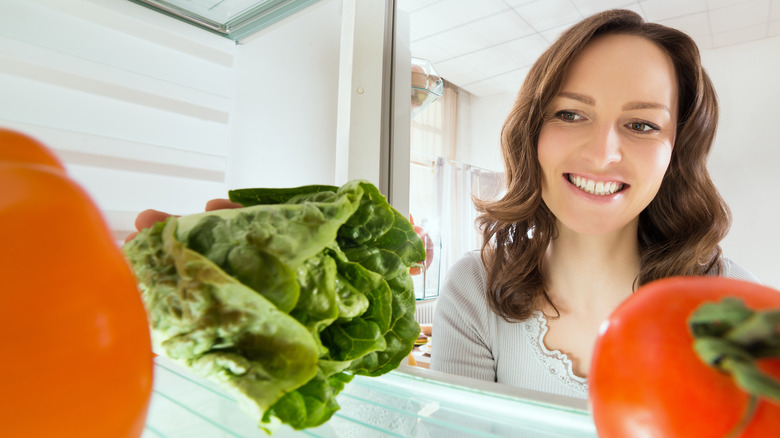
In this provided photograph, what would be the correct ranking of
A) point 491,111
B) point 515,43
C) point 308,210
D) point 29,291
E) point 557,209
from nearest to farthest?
point 29,291 → point 308,210 → point 557,209 → point 515,43 → point 491,111

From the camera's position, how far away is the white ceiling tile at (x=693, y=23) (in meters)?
3.85

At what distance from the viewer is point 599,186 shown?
30.5 inches

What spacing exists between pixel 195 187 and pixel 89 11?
0.16 m

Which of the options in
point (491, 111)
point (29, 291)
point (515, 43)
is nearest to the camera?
point (29, 291)

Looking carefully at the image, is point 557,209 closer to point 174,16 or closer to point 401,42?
point 401,42

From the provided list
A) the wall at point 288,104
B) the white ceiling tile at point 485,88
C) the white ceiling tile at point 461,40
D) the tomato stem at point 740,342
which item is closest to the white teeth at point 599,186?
the wall at point 288,104

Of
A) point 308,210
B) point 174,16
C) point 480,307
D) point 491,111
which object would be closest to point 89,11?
point 174,16

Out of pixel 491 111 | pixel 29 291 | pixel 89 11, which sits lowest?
pixel 29 291

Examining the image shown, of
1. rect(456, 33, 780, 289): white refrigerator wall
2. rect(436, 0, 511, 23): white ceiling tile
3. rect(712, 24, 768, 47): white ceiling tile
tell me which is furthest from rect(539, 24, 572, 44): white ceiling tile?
rect(456, 33, 780, 289): white refrigerator wall

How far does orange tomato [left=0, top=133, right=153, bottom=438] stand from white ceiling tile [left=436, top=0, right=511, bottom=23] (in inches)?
162

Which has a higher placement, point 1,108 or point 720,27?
point 720,27

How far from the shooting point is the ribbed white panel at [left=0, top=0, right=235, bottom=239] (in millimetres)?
343

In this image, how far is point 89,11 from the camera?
38 centimetres

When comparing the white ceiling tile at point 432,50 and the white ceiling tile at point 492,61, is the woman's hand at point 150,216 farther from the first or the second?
the white ceiling tile at point 492,61
